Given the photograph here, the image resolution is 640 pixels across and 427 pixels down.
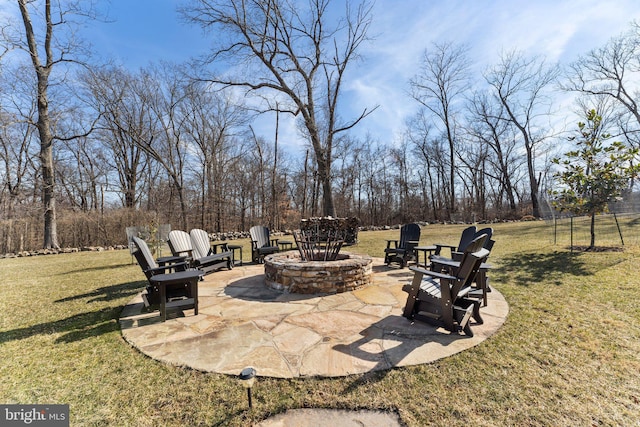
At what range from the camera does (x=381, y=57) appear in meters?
11.2

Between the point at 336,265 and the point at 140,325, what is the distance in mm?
2584

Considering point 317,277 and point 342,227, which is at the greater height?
point 342,227

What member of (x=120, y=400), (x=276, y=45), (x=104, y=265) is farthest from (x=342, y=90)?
(x=120, y=400)

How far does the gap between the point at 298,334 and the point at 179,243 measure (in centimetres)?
381

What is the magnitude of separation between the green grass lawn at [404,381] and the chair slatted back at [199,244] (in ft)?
7.46

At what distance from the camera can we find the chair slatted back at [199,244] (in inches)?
220

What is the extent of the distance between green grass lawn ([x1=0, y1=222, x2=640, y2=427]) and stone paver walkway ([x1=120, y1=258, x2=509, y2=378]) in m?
0.12

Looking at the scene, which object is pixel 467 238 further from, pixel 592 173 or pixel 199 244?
pixel 199 244

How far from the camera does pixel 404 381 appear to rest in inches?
75.2

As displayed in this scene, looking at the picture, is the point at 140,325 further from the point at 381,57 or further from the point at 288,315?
the point at 381,57

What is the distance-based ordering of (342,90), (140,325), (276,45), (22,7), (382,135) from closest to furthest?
(140,325) < (22,7) < (276,45) < (342,90) < (382,135)

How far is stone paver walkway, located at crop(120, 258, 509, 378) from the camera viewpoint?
2162mm

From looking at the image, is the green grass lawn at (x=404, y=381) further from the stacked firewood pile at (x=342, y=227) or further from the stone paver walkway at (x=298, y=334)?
the stacked firewood pile at (x=342, y=227)

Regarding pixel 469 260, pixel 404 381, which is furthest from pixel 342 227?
pixel 404 381
